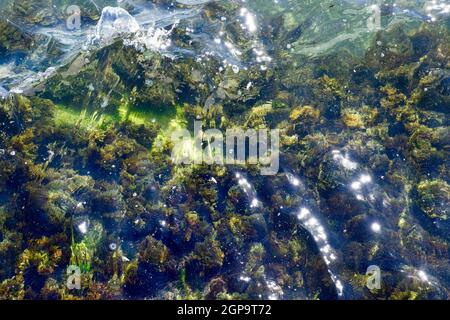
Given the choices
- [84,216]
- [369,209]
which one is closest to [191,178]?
[84,216]

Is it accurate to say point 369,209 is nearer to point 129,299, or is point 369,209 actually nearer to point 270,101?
point 270,101

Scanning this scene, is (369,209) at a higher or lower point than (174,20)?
lower

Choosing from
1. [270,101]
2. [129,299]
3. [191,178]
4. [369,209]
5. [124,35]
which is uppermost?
[124,35]

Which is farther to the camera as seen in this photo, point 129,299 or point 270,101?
point 270,101
